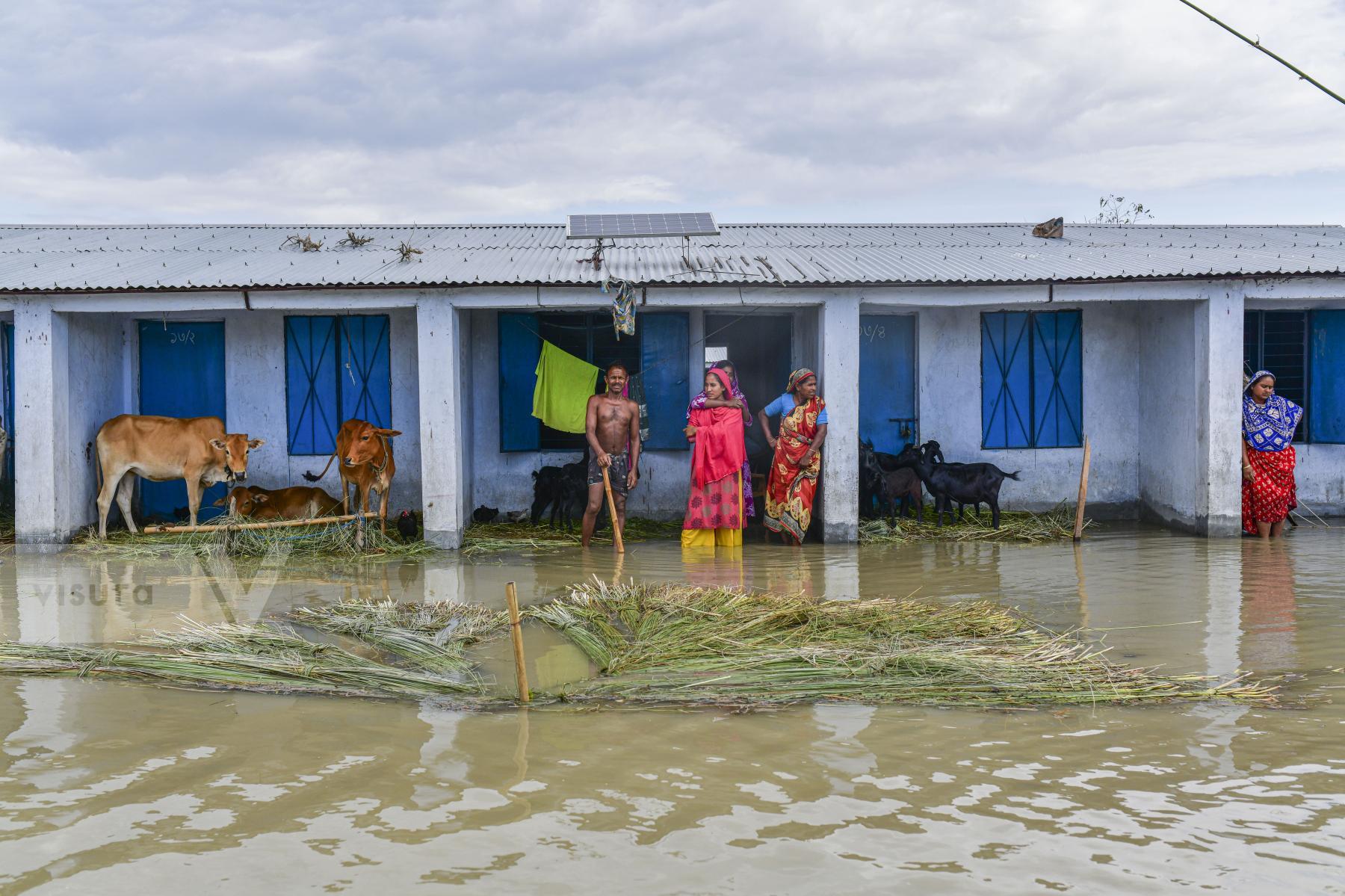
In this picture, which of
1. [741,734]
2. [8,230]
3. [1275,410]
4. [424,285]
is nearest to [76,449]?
[424,285]

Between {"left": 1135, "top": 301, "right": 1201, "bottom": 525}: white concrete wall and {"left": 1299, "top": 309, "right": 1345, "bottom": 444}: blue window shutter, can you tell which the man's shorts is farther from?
{"left": 1299, "top": 309, "right": 1345, "bottom": 444}: blue window shutter

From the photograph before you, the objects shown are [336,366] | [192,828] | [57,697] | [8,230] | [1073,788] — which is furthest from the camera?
[8,230]

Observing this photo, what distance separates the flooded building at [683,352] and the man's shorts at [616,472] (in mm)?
1203

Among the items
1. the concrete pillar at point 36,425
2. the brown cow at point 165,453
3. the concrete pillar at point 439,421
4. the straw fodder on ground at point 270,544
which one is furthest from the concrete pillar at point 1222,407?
the concrete pillar at point 36,425

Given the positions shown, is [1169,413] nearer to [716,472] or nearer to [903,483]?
[903,483]

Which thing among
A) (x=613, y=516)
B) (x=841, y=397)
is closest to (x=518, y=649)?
(x=613, y=516)

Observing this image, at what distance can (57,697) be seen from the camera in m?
5.05

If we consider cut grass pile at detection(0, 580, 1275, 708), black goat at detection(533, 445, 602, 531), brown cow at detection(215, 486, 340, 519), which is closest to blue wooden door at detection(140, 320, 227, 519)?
brown cow at detection(215, 486, 340, 519)

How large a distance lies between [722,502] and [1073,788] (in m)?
5.88

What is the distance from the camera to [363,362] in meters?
11.0

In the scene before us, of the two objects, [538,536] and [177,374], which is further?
[177,374]

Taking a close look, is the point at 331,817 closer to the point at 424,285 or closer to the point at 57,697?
the point at 57,697

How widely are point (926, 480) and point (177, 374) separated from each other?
24.6 feet

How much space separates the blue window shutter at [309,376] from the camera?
11.0 meters
